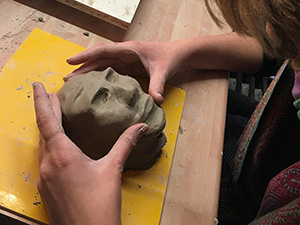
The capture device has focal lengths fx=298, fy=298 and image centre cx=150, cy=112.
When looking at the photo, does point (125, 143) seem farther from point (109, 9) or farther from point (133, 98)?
point (109, 9)

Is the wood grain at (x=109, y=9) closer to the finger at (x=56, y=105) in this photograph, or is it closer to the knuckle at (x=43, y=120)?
the finger at (x=56, y=105)

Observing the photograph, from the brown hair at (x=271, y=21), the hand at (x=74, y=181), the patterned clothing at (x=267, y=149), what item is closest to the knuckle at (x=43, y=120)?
the hand at (x=74, y=181)

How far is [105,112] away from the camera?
0.96m

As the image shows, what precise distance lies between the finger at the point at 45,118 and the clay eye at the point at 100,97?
0.44 feet

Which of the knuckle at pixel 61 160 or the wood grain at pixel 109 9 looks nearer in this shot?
the knuckle at pixel 61 160

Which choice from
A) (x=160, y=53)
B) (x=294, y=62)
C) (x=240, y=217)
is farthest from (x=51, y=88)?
(x=240, y=217)

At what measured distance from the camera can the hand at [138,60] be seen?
3.78 feet

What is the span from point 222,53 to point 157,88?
48cm

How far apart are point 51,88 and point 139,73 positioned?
38 centimetres

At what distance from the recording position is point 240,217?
1370 mm

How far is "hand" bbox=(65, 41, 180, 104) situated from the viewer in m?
1.15

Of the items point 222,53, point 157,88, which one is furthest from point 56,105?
point 222,53

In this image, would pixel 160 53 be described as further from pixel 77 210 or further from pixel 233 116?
pixel 77 210

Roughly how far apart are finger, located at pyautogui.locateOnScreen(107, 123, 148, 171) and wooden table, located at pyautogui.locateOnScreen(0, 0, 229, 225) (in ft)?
0.93
